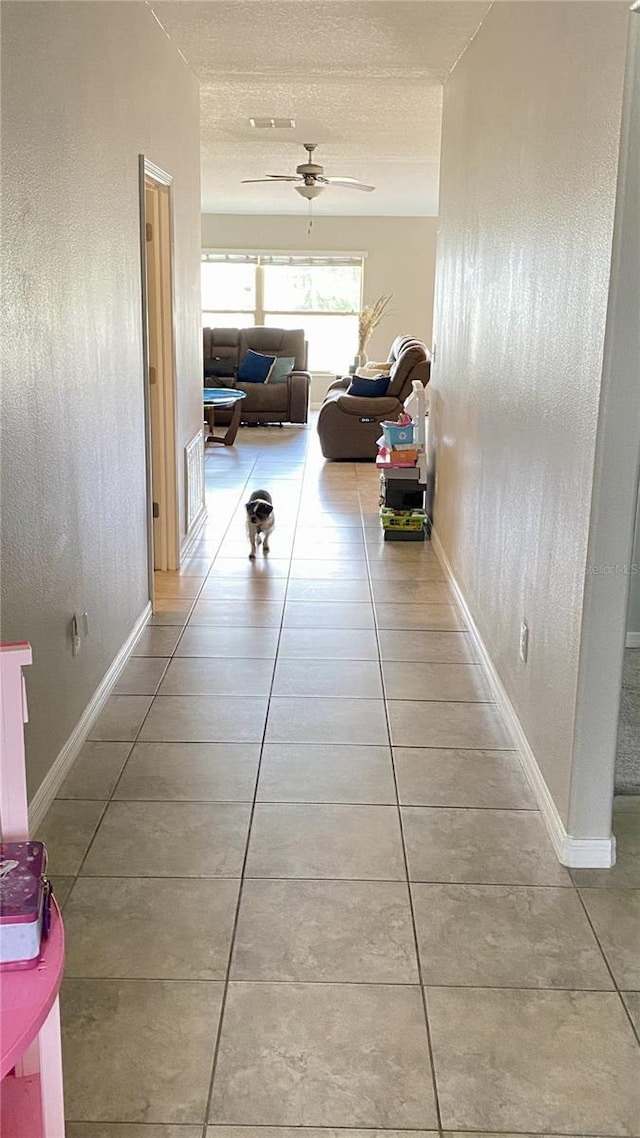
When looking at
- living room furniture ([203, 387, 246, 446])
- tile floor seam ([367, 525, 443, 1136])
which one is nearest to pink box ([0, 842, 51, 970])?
tile floor seam ([367, 525, 443, 1136])

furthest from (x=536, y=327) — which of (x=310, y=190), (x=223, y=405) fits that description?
(x=223, y=405)

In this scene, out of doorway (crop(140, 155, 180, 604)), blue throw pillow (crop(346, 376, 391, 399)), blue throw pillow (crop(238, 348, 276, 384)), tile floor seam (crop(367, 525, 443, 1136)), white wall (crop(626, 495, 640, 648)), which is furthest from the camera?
blue throw pillow (crop(238, 348, 276, 384))

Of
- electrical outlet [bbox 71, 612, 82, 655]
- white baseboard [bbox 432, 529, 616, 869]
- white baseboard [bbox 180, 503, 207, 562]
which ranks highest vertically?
electrical outlet [bbox 71, 612, 82, 655]

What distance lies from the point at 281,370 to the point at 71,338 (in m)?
8.55

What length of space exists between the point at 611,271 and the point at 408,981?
159 cm

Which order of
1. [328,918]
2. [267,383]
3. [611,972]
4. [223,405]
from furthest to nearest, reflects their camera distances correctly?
1. [267,383]
2. [223,405]
3. [328,918]
4. [611,972]

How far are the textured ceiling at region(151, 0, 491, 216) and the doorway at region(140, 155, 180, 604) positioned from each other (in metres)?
0.74

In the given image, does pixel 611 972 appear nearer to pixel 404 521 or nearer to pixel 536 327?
pixel 536 327

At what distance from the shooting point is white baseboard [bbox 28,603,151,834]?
2.68 metres

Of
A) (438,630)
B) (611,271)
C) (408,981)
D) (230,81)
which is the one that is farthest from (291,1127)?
(230,81)

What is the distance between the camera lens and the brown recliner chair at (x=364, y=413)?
8.59 metres

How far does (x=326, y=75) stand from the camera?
5.27 m

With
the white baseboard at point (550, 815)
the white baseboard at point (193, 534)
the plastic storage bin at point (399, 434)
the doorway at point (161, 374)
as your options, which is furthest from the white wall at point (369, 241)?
the white baseboard at point (550, 815)

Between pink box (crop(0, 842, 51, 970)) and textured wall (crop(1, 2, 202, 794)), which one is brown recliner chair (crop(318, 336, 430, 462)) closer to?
textured wall (crop(1, 2, 202, 794))
